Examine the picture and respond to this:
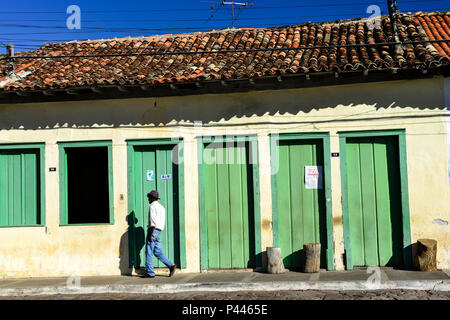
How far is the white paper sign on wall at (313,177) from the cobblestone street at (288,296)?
250cm

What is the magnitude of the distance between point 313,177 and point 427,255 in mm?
2560

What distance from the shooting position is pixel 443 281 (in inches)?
371

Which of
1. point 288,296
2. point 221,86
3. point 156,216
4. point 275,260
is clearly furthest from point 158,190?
point 288,296

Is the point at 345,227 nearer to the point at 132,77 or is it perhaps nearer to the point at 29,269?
the point at 132,77

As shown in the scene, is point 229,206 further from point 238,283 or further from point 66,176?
point 66,176

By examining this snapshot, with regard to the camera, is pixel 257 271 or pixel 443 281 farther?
pixel 257 271

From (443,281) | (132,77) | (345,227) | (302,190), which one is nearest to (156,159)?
(132,77)

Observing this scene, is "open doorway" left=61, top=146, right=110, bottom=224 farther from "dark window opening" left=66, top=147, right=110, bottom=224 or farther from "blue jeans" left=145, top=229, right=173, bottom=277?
"blue jeans" left=145, top=229, right=173, bottom=277

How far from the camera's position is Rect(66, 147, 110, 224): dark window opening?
12523 mm

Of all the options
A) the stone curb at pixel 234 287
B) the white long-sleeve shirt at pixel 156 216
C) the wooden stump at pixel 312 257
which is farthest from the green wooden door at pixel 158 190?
the wooden stump at pixel 312 257

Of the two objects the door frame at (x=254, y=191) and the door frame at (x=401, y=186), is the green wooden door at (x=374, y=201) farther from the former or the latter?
the door frame at (x=254, y=191)
